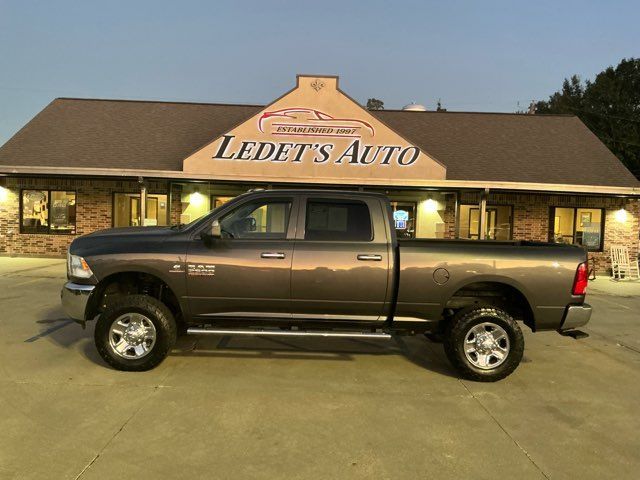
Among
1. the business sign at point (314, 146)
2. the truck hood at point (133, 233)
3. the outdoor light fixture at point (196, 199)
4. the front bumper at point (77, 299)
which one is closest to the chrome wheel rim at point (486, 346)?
the truck hood at point (133, 233)

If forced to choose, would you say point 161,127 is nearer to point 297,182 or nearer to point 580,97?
point 297,182

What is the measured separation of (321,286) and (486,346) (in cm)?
188

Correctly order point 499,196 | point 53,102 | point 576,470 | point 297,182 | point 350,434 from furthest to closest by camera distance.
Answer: point 53,102
point 499,196
point 297,182
point 350,434
point 576,470

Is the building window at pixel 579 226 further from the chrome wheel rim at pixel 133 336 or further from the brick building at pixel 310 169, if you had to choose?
the chrome wheel rim at pixel 133 336

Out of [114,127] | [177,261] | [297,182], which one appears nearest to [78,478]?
[177,261]

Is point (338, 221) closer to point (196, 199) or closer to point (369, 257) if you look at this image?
point (369, 257)

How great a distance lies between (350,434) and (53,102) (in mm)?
20010

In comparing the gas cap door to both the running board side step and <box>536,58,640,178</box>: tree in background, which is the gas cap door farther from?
<box>536,58,640,178</box>: tree in background

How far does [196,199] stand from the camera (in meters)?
16.6

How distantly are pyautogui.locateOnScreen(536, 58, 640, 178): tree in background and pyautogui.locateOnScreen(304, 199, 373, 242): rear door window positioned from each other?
36.3 meters

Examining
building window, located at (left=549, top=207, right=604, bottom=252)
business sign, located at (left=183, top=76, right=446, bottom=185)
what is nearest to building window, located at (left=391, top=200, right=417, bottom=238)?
business sign, located at (left=183, top=76, right=446, bottom=185)

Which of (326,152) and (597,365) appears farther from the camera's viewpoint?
(326,152)

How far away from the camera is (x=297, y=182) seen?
14211 millimetres

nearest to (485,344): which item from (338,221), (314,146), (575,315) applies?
(575,315)
